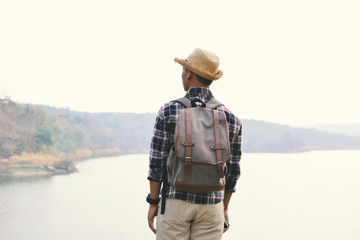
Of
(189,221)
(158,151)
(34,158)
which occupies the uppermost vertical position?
(158,151)

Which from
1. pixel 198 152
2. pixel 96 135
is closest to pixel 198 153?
pixel 198 152

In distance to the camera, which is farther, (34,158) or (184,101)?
(34,158)

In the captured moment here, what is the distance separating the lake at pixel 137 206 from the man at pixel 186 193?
9639mm

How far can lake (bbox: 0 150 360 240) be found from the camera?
11.7m

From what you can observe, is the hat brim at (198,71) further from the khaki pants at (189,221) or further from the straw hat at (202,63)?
the khaki pants at (189,221)

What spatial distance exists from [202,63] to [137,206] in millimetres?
16809

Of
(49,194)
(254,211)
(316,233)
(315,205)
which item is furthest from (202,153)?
(315,205)

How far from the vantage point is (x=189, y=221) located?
127cm

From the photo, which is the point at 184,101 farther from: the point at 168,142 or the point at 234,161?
the point at 234,161

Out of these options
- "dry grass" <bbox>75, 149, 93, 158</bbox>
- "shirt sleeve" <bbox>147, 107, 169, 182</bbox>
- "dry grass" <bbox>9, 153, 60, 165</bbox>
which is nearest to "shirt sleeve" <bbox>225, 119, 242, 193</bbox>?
"shirt sleeve" <bbox>147, 107, 169, 182</bbox>

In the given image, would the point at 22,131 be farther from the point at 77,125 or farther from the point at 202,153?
the point at 202,153

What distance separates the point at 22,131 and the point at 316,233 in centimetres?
1735

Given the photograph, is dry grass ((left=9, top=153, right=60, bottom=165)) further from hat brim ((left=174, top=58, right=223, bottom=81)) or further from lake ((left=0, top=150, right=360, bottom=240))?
hat brim ((left=174, top=58, right=223, bottom=81))

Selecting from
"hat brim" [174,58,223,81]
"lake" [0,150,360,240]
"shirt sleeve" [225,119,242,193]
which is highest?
"hat brim" [174,58,223,81]
